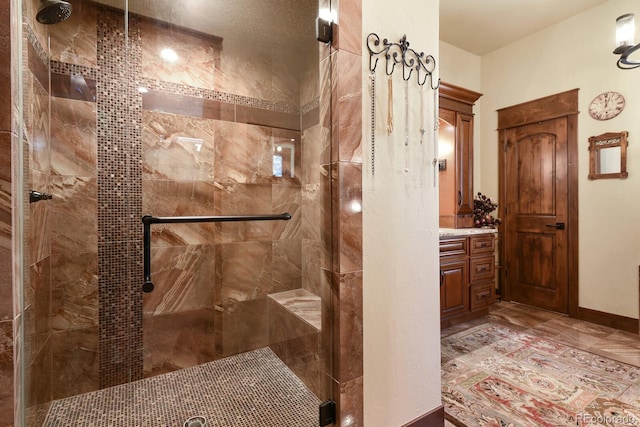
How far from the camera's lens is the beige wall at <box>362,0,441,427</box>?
1.31 m

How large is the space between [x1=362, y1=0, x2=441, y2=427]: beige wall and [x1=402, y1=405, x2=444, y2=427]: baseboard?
1.0 inches

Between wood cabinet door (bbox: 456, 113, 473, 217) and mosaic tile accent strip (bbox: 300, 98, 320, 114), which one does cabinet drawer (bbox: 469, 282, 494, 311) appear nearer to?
wood cabinet door (bbox: 456, 113, 473, 217)

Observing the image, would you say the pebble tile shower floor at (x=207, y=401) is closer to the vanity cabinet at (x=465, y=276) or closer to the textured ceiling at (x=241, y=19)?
the vanity cabinet at (x=465, y=276)

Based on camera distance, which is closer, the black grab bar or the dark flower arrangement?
the black grab bar

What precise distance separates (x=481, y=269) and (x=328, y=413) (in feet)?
7.93

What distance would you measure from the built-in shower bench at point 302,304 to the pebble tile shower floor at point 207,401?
0.34 meters

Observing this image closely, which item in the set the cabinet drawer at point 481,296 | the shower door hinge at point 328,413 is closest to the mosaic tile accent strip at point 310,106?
the shower door hinge at point 328,413

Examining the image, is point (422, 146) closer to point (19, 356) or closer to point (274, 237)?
point (274, 237)

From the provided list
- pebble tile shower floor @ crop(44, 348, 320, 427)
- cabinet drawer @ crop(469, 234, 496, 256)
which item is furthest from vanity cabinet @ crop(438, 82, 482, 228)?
pebble tile shower floor @ crop(44, 348, 320, 427)

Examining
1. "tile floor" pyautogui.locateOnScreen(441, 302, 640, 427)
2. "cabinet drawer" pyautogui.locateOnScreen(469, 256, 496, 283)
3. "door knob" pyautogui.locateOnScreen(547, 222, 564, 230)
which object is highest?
"door knob" pyautogui.locateOnScreen(547, 222, 564, 230)

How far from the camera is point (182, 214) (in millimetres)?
1900

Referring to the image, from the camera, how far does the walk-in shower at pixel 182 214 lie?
1485 millimetres

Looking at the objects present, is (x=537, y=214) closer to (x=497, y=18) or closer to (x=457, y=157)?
(x=457, y=157)

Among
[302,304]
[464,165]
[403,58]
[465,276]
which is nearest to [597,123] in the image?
[464,165]
